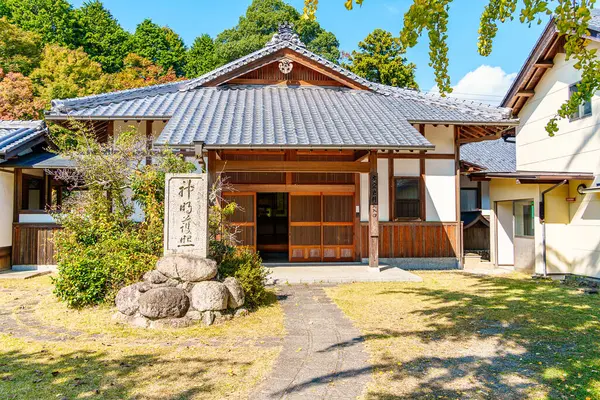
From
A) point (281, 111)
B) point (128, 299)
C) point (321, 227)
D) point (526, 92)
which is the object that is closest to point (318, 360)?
point (128, 299)

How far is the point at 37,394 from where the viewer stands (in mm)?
3787

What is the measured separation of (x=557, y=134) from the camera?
11602 millimetres

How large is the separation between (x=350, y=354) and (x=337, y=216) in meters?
7.61

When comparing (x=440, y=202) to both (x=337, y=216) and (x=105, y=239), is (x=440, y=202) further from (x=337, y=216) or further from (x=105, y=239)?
(x=105, y=239)

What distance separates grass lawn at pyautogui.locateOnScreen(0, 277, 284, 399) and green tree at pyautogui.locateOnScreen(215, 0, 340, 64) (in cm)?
3113

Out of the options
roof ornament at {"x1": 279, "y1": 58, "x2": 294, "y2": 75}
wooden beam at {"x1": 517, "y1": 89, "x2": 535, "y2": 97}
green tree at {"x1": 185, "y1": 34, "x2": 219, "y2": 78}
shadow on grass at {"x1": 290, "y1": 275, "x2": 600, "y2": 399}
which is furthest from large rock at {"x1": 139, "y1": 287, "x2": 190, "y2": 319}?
green tree at {"x1": 185, "y1": 34, "x2": 219, "y2": 78}

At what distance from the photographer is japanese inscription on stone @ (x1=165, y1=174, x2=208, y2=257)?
269 inches

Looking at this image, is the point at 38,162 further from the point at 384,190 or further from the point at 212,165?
the point at 384,190

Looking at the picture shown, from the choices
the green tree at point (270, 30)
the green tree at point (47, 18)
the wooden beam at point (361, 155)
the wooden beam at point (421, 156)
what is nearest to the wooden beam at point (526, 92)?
the wooden beam at point (421, 156)

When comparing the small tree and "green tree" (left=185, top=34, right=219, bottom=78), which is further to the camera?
"green tree" (left=185, top=34, right=219, bottom=78)

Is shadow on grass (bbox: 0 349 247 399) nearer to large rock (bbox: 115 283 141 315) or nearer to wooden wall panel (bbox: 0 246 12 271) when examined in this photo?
large rock (bbox: 115 283 141 315)

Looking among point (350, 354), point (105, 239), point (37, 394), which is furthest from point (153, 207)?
point (350, 354)

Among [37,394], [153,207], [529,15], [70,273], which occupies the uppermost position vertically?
[529,15]

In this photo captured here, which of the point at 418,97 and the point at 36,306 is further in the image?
the point at 418,97
